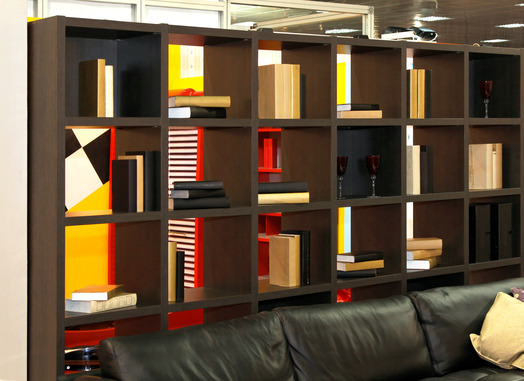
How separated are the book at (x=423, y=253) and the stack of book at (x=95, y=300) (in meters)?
1.76

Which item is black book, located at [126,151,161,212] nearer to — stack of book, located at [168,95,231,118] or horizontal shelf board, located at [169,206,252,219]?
horizontal shelf board, located at [169,206,252,219]

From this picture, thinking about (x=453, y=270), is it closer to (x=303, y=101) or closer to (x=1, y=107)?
(x=303, y=101)

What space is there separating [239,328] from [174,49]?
11.2 ft

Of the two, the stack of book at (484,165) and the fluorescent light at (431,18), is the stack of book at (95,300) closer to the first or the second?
the stack of book at (484,165)

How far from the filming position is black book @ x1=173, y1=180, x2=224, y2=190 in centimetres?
351

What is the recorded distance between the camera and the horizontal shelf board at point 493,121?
4609 millimetres

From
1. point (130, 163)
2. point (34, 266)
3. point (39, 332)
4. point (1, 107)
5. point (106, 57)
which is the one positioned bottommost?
point (39, 332)

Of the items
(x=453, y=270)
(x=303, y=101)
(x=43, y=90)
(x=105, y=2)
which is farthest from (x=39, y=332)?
(x=105, y=2)

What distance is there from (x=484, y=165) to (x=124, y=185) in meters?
2.40

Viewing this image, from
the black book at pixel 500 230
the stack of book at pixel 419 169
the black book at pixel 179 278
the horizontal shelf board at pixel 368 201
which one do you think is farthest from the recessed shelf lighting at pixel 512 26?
the black book at pixel 179 278

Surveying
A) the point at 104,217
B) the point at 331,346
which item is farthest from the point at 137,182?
the point at 331,346

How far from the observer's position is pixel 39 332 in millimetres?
3281

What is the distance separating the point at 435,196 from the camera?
4.43m

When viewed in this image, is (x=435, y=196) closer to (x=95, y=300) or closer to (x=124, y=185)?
(x=124, y=185)
